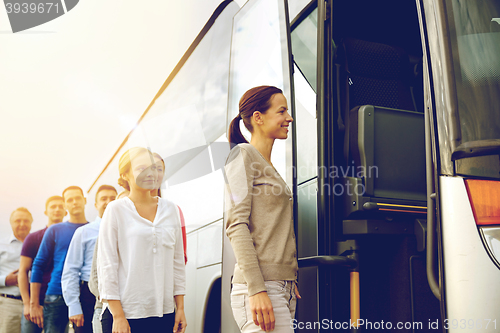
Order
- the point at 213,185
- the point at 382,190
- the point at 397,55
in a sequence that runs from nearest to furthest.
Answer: the point at 382,190 < the point at 213,185 < the point at 397,55

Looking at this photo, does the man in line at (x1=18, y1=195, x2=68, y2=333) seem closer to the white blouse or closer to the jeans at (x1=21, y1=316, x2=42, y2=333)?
the jeans at (x1=21, y1=316, x2=42, y2=333)

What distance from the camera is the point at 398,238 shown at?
231 centimetres

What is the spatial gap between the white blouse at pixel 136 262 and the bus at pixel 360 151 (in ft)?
1.35

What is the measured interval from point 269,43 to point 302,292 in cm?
124

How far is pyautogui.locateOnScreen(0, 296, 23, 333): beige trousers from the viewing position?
3607 mm

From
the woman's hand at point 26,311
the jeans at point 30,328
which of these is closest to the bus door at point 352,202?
the woman's hand at point 26,311

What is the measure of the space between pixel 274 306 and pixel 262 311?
8cm

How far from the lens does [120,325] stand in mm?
1899

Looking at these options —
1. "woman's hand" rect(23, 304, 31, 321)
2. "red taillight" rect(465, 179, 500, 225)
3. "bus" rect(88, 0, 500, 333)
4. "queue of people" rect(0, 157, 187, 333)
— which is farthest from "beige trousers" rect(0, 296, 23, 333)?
"red taillight" rect(465, 179, 500, 225)

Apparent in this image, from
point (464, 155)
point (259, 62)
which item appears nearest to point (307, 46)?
point (259, 62)

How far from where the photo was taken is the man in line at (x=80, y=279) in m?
2.98

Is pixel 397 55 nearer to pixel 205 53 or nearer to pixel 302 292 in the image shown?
pixel 205 53

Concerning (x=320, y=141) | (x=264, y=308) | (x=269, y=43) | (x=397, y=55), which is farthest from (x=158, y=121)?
(x=264, y=308)

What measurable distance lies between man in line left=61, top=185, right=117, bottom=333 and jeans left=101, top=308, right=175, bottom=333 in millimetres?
1120
